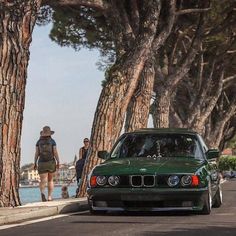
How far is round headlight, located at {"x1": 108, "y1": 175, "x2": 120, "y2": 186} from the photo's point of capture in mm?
10234

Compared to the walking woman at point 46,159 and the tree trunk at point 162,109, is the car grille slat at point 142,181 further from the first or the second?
the tree trunk at point 162,109

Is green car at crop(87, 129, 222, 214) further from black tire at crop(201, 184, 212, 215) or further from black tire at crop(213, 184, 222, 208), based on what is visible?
black tire at crop(213, 184, 222, 208)

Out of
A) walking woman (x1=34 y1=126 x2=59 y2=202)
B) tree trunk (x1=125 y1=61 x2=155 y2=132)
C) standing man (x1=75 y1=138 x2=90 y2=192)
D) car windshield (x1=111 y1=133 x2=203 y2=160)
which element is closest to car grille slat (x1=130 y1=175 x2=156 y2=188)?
car windshield (x1=111 y1=133 x2=203 y2=160)

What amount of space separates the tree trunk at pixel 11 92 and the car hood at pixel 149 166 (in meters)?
2.00

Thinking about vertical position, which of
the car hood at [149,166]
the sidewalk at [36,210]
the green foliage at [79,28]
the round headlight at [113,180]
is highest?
the green foliage at [79,28]

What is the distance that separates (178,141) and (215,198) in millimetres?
1353

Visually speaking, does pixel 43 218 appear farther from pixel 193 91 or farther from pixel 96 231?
pixel 193 91

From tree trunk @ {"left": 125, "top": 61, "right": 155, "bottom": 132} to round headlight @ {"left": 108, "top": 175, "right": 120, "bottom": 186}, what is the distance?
8.76m

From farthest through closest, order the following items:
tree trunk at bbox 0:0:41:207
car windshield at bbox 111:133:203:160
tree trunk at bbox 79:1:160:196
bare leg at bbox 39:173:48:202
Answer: tree trunk at bbox 79:1:160:196 → bare leg at bbox 39:173:48:202 → tree trunk at bbox 0:0:41:207 → car windshield at bbox 111:133:203:160

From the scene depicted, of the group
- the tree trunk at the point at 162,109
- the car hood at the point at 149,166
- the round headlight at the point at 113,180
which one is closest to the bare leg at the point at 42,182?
the car hood at the point at 149,166

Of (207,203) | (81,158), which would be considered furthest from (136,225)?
(81,158)

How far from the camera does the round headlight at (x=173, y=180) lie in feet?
33.2

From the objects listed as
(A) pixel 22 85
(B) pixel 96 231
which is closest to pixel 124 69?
(A) pixel 22 85

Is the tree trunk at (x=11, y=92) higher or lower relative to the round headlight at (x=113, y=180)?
higher
